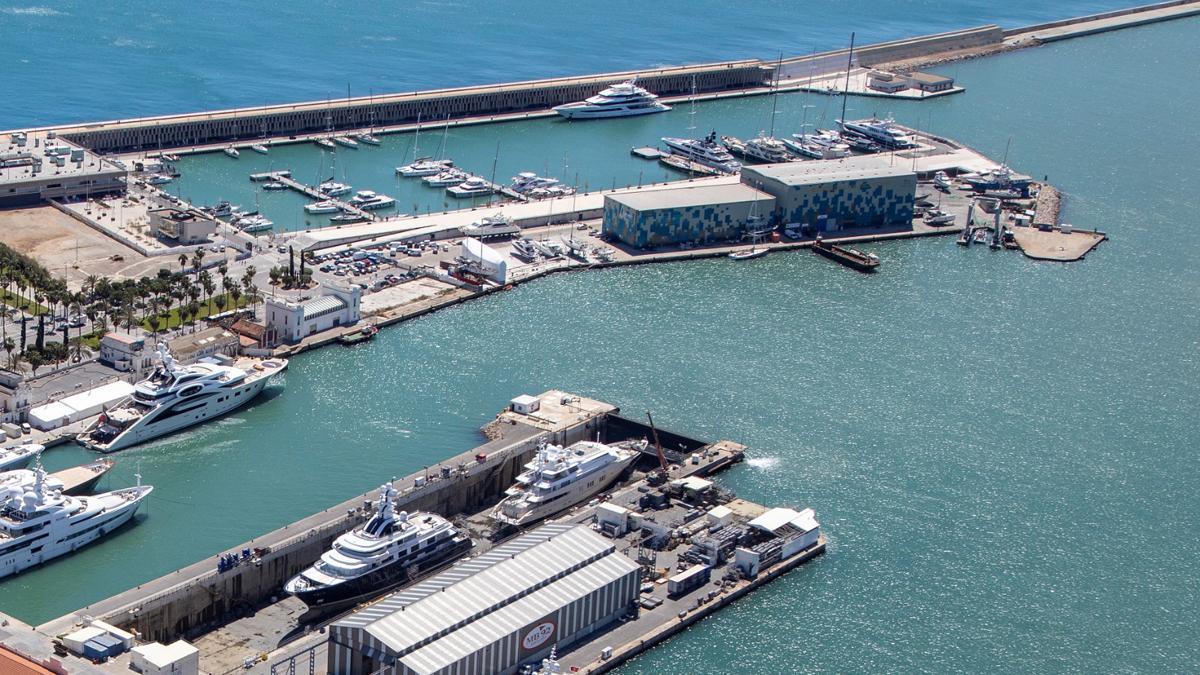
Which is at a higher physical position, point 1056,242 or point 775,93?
point 775,93

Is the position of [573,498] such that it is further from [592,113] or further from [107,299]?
[592,113]

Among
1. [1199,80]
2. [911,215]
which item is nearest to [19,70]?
[911,215]

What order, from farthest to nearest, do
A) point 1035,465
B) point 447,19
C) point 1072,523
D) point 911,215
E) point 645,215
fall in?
→ point 447,19 < point 911,215 < point 645,215 < point 1035,465 < point 1072,523

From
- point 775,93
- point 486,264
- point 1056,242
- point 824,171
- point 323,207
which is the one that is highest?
point 824,171

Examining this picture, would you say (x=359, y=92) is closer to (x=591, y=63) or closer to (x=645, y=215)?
(x=591, y=63)

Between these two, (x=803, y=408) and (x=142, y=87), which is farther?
(x=142, y=87)

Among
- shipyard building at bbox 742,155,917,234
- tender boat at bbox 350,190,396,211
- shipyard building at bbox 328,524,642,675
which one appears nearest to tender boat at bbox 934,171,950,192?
shipyard building at bbox 742,155,917,234

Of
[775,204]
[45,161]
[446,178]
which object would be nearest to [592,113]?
[446,178]

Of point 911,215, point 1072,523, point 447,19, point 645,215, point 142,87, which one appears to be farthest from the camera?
point 447,19

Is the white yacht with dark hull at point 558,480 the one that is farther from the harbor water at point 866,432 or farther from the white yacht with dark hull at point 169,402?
the white yacht with dark hull at point 169,402
